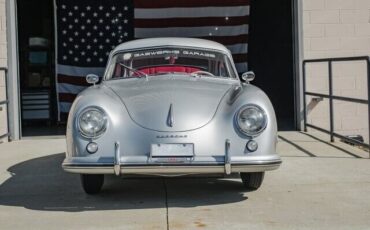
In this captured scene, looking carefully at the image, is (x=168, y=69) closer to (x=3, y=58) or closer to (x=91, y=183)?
(x=91, y=183)

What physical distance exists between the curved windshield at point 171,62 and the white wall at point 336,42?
4163 millimetres

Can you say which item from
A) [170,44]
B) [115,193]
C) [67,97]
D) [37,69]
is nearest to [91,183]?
[115,193]

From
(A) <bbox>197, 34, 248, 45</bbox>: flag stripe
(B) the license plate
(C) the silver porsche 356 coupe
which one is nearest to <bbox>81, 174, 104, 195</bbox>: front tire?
(C) the silver porsche 356 coupe

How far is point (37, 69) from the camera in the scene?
13180 millimetres

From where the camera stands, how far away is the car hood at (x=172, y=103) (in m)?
4.81

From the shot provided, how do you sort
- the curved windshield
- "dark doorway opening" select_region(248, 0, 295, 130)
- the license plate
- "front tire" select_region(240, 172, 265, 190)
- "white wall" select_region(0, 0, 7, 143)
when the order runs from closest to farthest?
the license plate, "front tire" select_region(240, 172, 265, 190), the curved windshield, "white wall" select_region(0, 0, 7, 143), "dark doorway opening" select_region(248, 0, 295, 130)

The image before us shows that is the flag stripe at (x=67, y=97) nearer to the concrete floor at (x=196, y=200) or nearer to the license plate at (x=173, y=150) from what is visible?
the concrete floor at (x=196, y=200)

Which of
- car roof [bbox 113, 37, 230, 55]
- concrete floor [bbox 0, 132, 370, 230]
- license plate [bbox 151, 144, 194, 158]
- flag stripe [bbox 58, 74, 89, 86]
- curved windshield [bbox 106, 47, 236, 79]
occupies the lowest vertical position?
concrete floor [bbox 0, 132, 370, 230]

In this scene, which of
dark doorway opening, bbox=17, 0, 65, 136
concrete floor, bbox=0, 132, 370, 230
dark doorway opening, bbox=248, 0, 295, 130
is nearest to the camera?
concrete floor, bbox=0, 132, 370, 230

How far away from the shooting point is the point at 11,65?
32.3ft

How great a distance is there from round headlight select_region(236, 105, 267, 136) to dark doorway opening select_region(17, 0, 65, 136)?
660 centimetres

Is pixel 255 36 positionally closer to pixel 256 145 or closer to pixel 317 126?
pixel 317 126

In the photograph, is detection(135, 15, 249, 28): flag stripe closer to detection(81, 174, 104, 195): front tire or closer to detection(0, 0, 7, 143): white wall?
detection(0, 0, 7, 143): white wall

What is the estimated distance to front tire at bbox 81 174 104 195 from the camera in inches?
216
